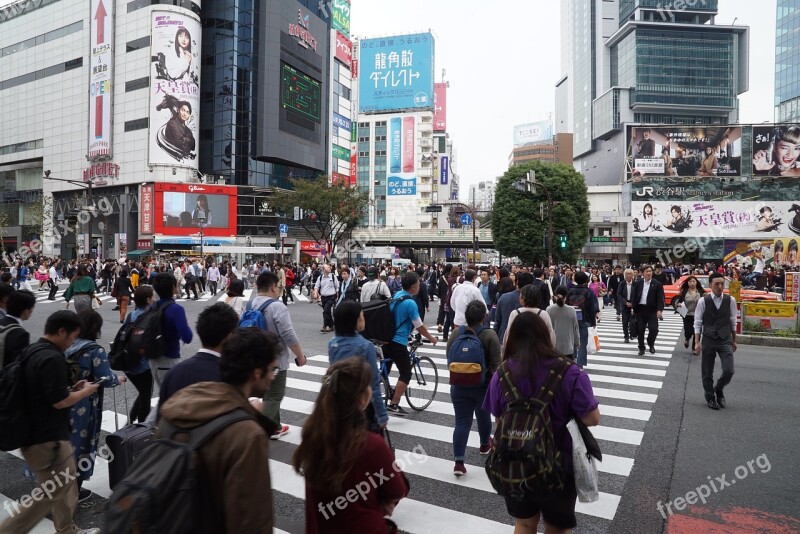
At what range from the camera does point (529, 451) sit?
2627 millimetres

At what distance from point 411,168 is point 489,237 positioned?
103 feet

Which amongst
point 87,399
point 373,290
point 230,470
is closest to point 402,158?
point 373,290

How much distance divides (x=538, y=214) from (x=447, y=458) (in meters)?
41.6

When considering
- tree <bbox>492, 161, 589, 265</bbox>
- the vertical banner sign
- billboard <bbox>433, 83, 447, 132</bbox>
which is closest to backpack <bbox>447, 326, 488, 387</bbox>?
tree <bbox>492, 161, 589, 265</bbox>

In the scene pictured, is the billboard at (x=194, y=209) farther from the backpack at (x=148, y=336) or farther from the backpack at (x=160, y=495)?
the backpack at (x=160, y=495)

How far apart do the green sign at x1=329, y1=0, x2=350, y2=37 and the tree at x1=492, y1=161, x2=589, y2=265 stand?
4651 centimetres

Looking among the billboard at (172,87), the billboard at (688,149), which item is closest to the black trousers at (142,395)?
the billboard at (172,87)

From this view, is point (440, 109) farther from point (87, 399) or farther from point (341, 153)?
point (87, 399)

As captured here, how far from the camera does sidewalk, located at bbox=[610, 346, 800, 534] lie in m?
4.04

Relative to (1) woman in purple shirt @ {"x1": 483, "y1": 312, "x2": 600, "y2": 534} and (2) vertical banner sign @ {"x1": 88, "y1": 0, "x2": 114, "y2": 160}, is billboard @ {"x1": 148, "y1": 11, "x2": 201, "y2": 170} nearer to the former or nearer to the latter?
(2) vertical banner sign @ {"x1": 88, "y1": 0, "x2": 114, "y2": 160}

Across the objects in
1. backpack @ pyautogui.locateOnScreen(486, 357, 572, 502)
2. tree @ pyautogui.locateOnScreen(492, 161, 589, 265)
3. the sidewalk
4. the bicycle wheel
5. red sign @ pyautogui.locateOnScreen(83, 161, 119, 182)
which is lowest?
the sidewalk

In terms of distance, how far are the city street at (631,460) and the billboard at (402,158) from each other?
80.7 metres

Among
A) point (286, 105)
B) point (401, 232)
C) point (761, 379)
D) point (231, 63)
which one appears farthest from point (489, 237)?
point (761, 379)

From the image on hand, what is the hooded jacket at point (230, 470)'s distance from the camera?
172 cm
